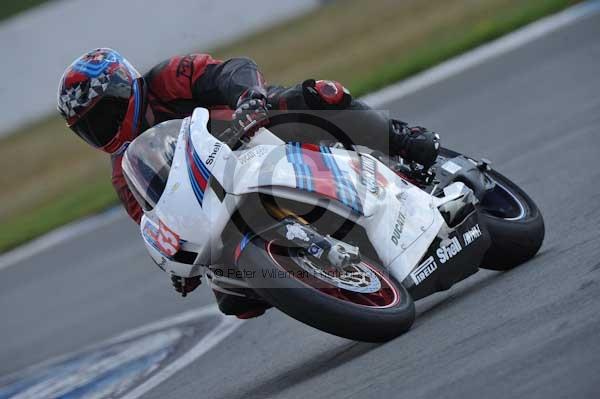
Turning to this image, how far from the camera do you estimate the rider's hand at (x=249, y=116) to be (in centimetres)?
454

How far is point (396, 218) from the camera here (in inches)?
183

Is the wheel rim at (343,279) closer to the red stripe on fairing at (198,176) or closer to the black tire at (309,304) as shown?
the black tire at (309,304)

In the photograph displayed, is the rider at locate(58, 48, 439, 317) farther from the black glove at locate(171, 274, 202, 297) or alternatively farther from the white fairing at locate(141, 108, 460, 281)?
the white fairing at locate(141, 108, 460, 281)

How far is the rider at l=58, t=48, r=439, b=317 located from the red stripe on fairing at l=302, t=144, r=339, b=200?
27cm

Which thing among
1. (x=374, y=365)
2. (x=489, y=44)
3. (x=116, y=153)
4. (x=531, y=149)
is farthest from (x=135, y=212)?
(x=489, y=44)

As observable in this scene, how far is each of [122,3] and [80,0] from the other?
61 centimetres

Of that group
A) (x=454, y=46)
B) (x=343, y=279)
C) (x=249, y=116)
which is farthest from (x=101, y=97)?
(x=454, y=46)

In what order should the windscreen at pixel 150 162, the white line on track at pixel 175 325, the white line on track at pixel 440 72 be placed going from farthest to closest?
the white line on track at pixel 440 72 → the white line on track at pixel 175 325 → the windscreen at pixel 150 162

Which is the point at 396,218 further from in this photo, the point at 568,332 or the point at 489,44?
the point at 489,44

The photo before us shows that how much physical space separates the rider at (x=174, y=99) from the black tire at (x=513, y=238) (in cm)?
46

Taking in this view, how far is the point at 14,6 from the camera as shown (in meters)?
16.0

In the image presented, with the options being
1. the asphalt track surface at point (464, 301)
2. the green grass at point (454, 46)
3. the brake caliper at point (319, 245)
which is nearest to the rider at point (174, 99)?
the brake caliper at point (319, 245)

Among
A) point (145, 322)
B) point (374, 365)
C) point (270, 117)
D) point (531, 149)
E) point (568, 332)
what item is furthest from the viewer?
point (531, 149)

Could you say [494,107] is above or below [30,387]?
below
